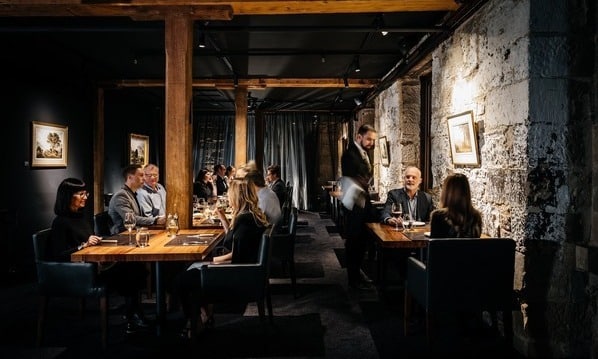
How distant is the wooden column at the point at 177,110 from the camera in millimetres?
4496

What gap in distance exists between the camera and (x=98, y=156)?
8930mm

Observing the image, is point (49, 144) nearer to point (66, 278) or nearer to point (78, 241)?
point (78, 241)

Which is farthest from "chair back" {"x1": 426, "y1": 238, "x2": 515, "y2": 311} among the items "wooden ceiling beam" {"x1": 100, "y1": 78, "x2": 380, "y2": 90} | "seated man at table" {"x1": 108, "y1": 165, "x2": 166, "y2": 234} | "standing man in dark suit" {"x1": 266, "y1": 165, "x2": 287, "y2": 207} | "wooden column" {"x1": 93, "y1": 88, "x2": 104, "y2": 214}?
"wooden column" {"x1": 93, "y1": 88, "x2": 104, "y2": 214}

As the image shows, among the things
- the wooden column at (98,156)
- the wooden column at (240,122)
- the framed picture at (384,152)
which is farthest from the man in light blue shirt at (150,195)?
the framed picture at (384,152)

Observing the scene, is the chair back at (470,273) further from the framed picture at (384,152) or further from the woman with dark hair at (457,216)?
the framed picture at (384,152)

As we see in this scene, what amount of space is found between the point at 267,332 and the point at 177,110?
211 centimetres

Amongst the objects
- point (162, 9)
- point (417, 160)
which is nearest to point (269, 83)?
point (417, 160)

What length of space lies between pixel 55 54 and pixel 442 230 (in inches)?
242

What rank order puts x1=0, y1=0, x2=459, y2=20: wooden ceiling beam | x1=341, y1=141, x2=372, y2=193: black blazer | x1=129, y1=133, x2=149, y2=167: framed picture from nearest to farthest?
x1=0, y1=0, x2=459, y2=20: wooden ceiling beam
x1=341, y1=141, x2=372, y2=193: black blazer
x1=129, y1=133, x2=149, y2=167: framed picture

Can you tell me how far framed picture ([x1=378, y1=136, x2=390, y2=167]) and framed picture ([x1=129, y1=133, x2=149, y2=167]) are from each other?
17.8ft

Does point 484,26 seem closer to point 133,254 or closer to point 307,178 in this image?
point 133,254

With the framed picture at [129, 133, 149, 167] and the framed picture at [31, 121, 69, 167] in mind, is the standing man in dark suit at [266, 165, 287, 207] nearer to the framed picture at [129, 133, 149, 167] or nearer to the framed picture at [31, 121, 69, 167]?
the framed picture at [31, 121, 69, 167]

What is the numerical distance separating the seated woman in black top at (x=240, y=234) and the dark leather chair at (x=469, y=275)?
1.20 m

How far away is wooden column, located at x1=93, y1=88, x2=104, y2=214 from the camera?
8.88 m
